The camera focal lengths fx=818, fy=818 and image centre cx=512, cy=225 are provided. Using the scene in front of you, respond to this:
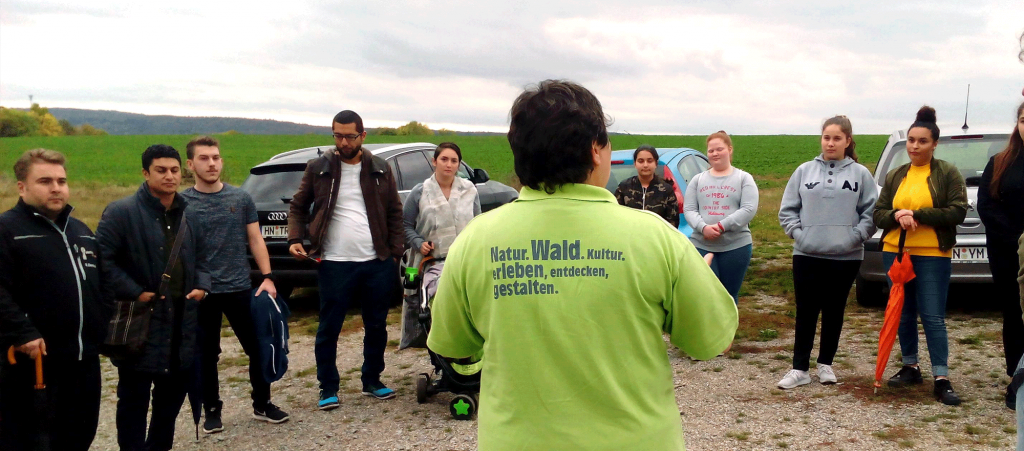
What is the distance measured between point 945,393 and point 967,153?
3635mm

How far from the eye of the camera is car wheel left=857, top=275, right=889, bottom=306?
26.3 ft

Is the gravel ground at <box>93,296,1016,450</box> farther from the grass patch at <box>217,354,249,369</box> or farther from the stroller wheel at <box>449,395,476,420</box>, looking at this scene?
the grass patch at <box>217,354,249,369</box>

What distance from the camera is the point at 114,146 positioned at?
68.3 metres

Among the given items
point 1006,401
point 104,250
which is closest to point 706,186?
point 1006,401

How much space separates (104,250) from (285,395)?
7.17 feet

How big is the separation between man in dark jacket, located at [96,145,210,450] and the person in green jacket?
2.75m

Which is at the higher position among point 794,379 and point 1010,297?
point 1010,297

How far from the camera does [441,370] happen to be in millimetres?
5500

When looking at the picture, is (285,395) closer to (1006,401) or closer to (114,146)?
(1006,401)

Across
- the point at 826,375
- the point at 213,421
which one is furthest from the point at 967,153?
the point at 213,421

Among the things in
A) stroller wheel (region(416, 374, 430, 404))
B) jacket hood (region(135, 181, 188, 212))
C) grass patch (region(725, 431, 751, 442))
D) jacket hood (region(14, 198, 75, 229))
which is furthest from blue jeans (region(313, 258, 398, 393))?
grass patch (region(725, 431, 751, 442))

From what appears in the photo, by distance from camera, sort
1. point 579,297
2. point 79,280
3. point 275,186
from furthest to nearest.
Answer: point 275,186
point 79,280
point 579,297

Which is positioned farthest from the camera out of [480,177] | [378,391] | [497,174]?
[497,174]

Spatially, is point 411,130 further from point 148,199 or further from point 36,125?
point 148,199
